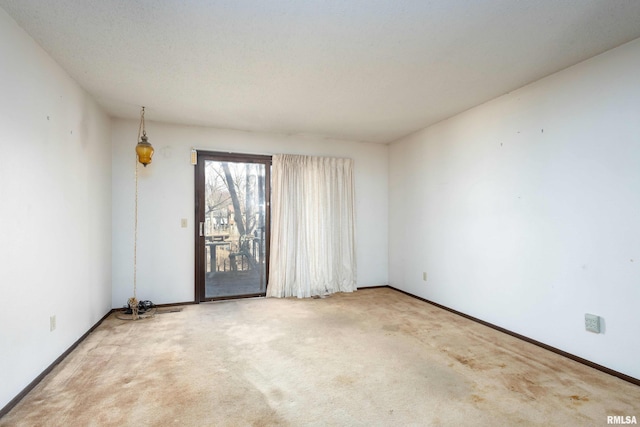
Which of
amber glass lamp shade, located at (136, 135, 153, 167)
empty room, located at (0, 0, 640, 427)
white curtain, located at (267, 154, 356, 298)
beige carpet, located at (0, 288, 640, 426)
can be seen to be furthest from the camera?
white curtain, located at (267, 154, 356, 298)

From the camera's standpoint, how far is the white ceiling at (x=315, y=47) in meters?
1.96

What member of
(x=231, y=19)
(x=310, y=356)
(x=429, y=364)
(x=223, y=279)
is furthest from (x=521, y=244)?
(x=223, y=279)

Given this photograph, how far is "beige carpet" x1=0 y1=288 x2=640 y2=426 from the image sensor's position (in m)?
1.88

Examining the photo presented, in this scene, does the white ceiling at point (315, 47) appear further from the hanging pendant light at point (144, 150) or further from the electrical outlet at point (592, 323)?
the electrical outlet at point (592, 323)

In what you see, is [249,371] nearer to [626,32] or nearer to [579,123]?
[579,123]

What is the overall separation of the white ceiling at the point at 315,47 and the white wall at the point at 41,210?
28 centimetres

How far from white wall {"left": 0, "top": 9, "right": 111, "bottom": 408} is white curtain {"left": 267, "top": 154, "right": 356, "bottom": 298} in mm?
2288

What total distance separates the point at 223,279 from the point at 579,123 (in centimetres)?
451

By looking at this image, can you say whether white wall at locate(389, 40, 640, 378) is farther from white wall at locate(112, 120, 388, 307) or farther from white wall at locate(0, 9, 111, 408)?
white wall at locate(0, 9, 111, 408)

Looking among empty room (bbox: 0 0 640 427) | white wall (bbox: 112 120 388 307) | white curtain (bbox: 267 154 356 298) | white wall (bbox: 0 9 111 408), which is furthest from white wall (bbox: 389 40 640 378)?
white wall (bbox: 0 9 111 408)

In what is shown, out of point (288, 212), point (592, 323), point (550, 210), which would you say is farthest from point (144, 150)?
point (592, 323)

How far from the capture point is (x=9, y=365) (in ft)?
6.44

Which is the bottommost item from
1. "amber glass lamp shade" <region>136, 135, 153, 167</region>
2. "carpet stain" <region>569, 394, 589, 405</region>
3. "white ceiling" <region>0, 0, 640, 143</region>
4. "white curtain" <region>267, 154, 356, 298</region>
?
"carpet stain" <region>569, 394, 589, 405</region>

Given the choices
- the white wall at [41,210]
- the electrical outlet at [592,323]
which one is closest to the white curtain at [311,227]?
the white wall at [41,210]
